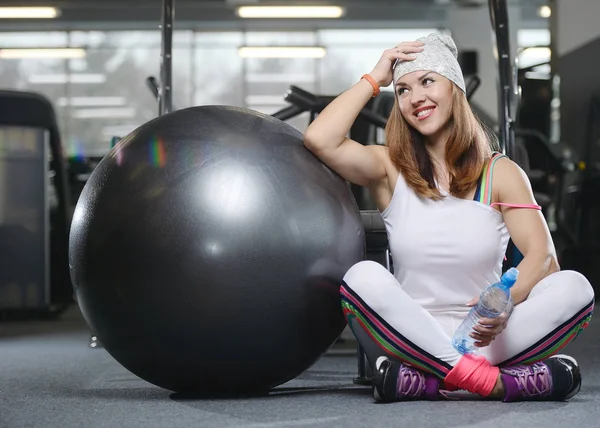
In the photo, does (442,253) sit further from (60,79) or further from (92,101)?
(60,79)

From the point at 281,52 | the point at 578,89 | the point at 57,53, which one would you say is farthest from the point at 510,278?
the point at 57,53

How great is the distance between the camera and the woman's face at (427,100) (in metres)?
2.22

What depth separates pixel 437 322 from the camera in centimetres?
210

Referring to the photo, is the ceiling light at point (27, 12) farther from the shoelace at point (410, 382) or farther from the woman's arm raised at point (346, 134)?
the shoelace at point (410, 382)

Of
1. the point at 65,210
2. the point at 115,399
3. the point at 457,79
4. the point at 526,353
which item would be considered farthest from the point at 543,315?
the point at 65,210

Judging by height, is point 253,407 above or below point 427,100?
below

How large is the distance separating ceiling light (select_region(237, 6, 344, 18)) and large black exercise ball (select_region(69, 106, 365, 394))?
10741mm

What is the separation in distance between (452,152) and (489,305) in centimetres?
42

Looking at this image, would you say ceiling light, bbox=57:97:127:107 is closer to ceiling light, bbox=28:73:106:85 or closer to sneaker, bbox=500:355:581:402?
ceiling light, bbox=28:73:106:85

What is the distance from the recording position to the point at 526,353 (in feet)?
6.91

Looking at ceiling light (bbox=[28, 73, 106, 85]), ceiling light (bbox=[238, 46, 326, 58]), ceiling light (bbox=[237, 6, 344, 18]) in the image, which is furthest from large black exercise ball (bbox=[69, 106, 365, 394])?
ceiling light (bbox=[28, 73, 106, 85])

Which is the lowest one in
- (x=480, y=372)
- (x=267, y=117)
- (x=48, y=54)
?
(x=480, y=372)

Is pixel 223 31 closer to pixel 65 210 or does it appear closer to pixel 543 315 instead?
pixel 65 210

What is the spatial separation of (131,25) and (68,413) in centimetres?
1168
